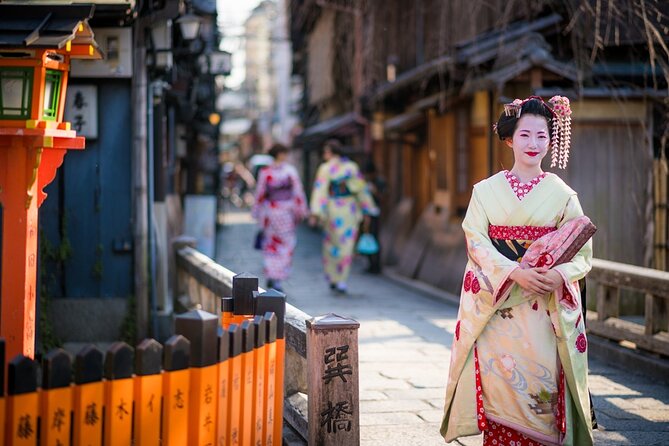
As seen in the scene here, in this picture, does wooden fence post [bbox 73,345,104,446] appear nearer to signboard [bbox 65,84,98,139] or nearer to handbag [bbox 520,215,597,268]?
handbag [bbox 520,215,597,268]

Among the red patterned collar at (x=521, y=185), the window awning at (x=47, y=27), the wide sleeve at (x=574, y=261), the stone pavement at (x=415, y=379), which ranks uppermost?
the window awning at (x=47, y=27)

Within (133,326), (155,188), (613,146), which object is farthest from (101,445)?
(613,146)

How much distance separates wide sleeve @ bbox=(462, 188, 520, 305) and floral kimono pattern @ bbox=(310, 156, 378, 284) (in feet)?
30.1

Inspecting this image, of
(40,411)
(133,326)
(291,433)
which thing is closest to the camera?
(40,411)

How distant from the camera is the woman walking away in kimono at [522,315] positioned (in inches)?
198

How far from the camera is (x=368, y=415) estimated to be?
6.73 metres

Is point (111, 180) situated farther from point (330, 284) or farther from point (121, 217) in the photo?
point (330, 284)

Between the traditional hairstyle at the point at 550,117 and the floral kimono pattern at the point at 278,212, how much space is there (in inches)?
342

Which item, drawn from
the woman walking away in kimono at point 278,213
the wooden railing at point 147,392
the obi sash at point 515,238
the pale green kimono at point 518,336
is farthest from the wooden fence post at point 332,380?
the woman walking away in kimono at point 278,213

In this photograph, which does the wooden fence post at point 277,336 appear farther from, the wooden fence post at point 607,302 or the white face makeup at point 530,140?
the wooden fence post at point 607,302

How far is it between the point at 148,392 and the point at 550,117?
8.91 ft

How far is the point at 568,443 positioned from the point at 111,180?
260 inches

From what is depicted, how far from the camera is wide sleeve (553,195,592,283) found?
4980 millimetres

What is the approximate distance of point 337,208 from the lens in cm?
1473
